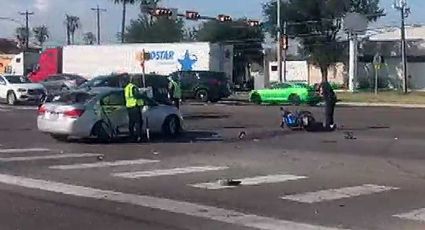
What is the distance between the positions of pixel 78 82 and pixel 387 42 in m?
43.4

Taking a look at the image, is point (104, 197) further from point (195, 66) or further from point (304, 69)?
point (304, 69)

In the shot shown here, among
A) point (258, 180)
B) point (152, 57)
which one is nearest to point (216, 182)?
point (258, 180)

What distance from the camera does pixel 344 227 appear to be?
32.2ft

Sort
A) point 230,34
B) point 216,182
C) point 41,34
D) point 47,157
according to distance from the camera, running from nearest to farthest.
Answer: point 216,182 → point 47,157 → point 230,34 → point 41,34

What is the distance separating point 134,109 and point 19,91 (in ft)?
71.3

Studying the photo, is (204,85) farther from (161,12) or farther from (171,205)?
(171,205)

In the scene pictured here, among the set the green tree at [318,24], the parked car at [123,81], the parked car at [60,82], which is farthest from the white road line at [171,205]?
the green tree at [318,24]

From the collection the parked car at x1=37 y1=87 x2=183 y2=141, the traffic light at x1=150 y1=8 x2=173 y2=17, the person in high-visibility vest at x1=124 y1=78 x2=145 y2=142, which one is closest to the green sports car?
the traffic light at x1=150 y1=8 x2=173 y2=17

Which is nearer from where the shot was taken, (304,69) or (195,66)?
(195,66)

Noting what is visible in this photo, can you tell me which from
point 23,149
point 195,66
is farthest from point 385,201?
point 195,66

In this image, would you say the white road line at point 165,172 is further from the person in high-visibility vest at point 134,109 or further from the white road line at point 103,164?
the person in high-visibility vest at point 134,109

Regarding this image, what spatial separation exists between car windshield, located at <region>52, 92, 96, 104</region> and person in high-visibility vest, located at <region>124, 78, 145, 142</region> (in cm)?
90

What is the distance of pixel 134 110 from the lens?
72.7ft

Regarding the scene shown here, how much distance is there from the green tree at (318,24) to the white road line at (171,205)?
231ft
